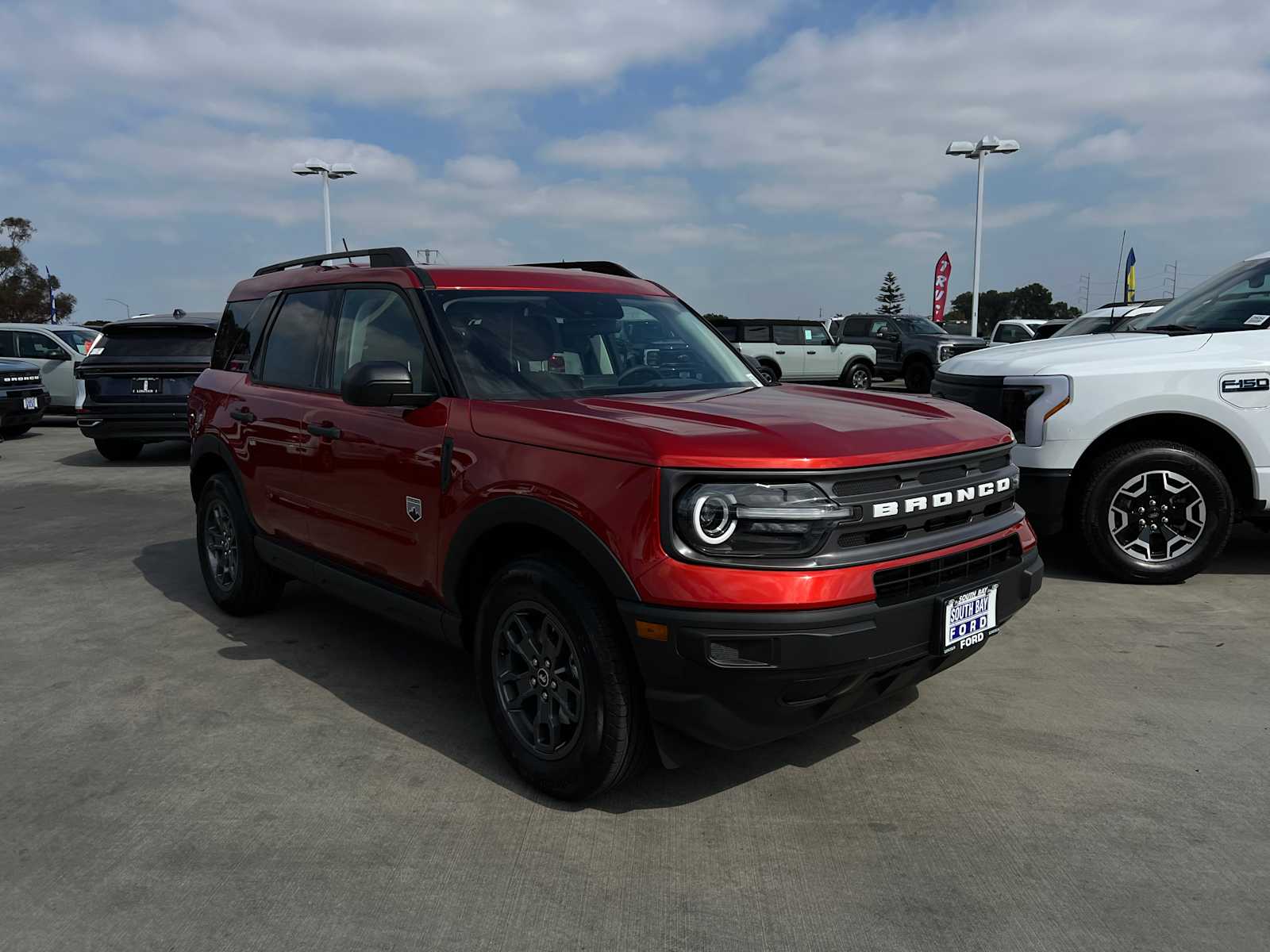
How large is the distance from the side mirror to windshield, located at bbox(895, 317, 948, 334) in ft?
77.5

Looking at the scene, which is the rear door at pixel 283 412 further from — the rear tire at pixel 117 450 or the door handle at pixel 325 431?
the rear tire at pixel 117 450

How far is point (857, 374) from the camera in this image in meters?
25.5

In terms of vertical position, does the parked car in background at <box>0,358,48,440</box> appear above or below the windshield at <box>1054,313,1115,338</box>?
below

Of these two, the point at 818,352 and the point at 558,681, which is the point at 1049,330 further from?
the point at 558,681

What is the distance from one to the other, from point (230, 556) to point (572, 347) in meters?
2.56

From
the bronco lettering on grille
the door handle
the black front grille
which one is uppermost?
the door handle

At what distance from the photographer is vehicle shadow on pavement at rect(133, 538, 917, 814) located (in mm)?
3465

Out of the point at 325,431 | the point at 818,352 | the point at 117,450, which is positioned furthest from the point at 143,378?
the point at 818,352

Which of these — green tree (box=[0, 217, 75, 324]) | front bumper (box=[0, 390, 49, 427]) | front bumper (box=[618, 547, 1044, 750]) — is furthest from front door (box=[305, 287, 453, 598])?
green tree (box=[0, 217, 75, 324])

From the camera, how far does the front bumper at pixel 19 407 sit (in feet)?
44.1

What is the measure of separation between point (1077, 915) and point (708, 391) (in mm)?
2248

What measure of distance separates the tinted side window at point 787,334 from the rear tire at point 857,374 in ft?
5.25

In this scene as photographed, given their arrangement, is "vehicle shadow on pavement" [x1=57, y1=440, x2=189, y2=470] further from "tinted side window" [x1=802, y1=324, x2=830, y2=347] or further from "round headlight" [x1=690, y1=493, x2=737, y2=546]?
"tinted side window" [x1=802, y1=324, x2=830, y2=347]

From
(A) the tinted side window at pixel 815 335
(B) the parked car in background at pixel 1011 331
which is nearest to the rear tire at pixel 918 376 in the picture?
(B) the parked car in background at pixel 1011 331
